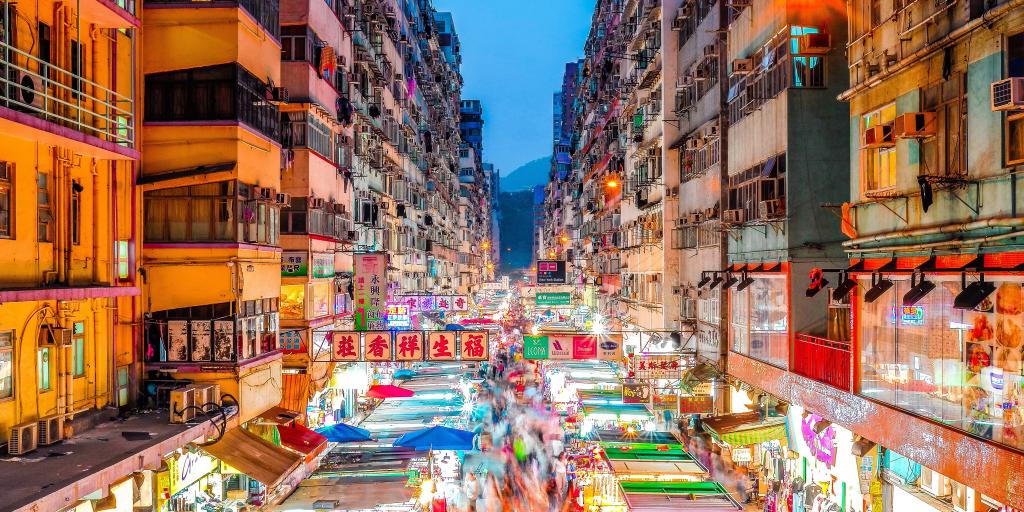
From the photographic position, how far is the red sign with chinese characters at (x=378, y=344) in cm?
2439

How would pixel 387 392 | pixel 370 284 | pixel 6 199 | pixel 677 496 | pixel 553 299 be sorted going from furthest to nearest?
pixel 553 299, pixel 387 392, pixel 370 284, pixel 677 496, pixel 6 199

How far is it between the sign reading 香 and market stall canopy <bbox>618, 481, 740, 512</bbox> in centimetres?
833

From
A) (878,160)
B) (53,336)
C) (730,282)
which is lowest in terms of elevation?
(53,336)

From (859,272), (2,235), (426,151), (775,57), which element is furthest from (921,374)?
(426,151)

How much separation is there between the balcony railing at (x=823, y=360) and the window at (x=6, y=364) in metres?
14.0

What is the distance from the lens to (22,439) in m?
11.7

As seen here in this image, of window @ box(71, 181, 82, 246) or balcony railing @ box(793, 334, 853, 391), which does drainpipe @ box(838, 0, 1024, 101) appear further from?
window @ box(71, 181, 82, 246)

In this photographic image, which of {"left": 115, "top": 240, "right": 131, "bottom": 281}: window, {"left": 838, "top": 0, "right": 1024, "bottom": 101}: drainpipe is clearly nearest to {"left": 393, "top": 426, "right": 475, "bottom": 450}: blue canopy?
{"left": 115, "top": 240, "right": 131, "bottom": 281}: window

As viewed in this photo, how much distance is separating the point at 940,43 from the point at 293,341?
1941 cm

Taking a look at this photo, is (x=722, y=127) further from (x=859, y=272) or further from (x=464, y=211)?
(x=464, y=211)

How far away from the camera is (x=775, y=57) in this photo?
63.8ft

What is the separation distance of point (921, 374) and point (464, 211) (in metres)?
81.7

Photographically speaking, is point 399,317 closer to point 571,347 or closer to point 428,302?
point 428,302

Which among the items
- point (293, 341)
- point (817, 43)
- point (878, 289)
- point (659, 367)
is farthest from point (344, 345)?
A: point (878, 289)
